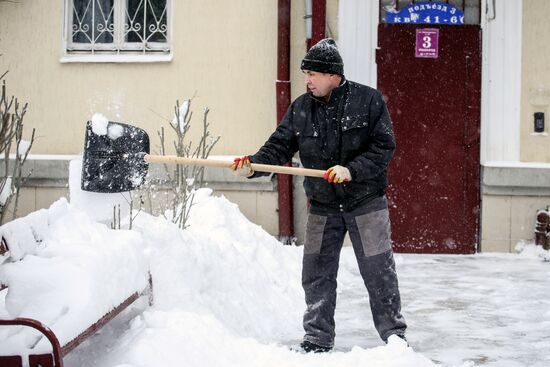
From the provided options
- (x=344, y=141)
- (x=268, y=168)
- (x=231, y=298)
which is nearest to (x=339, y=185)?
(x=344, y=141)

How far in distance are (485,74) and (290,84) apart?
2.13m

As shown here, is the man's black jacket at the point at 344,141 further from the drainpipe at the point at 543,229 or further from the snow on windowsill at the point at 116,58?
the snow on windowsill at the point at 116,58

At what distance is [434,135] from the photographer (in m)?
9.58

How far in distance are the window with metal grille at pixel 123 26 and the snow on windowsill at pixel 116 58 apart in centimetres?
9

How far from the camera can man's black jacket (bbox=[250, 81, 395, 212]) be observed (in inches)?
196

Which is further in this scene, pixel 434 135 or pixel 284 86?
pixel 434 135

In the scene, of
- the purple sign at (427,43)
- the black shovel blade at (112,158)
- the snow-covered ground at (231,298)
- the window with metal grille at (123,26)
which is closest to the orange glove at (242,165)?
the black shovel blade at (112,158)

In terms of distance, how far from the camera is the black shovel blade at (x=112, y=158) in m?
4.99

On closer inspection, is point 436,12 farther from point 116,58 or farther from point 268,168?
point 268,168

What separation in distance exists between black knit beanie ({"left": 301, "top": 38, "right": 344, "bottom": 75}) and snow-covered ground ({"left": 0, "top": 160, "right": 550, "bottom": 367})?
140 cm

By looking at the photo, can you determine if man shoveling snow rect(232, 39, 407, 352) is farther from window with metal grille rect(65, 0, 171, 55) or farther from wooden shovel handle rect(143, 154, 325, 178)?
window with metal grille rect(65, 0, 171, 55)

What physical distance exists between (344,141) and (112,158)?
134 centimetres

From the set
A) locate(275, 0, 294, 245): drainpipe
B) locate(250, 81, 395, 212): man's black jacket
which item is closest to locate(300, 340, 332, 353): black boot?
locate(250, 81, 395, 212): man's black jacket

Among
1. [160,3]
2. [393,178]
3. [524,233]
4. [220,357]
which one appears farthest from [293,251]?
[220,357]
